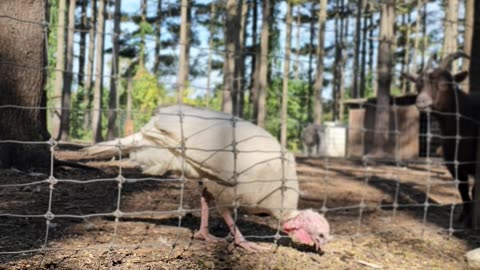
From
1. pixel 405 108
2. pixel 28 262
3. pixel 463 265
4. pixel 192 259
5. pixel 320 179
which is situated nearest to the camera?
pixel 28 262

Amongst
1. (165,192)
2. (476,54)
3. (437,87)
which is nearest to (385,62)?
(476,54)

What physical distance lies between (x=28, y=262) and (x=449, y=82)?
201 inches

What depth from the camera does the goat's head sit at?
5.93 meters

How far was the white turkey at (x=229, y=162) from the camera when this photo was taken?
3.42 meters

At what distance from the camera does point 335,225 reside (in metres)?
4.88

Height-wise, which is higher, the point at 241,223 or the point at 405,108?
the point at 405,108

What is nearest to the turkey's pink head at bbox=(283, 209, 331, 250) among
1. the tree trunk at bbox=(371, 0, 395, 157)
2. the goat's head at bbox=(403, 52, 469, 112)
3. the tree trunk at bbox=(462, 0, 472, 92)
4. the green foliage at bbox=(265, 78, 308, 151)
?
the goat's head at bbox=(403, 52, 469, 112)

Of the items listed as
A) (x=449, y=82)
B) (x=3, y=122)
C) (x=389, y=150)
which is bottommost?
(x=389, y=150)

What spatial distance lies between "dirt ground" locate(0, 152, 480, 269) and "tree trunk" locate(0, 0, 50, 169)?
237mm

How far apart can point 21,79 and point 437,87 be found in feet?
15.6

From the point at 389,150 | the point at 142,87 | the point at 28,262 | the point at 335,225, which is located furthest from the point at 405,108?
the point at 28,262

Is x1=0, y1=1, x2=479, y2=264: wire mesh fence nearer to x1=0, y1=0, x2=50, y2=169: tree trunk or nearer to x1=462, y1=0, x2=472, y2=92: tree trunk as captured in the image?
x1=0, y1=0, x2=50, y2=169: tree trunk

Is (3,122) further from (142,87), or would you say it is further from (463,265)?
(142,87)

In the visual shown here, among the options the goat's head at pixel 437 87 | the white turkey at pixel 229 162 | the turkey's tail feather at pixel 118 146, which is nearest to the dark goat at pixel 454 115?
the goat's head at pixel 437 87
